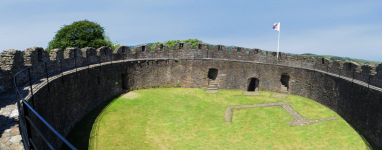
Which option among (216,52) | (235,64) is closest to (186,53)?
(216,52)

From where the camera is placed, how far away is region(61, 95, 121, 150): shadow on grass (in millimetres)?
9530

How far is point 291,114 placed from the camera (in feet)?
47.0

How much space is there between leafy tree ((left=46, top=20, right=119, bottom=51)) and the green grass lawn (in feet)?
55.1

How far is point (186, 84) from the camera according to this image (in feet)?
65.5

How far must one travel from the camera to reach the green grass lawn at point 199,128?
1047cm

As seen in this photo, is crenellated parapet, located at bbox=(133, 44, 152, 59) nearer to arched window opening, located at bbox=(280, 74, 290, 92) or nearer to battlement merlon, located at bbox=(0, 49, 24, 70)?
battlement merlon, located at bbox=(0, 49, 24, 70)

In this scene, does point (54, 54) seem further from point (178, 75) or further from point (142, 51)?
point (178, 75)

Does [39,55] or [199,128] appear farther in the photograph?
[199,128]

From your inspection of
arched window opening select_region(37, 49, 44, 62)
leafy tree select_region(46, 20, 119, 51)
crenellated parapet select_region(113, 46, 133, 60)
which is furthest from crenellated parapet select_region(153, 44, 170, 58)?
leafy tree select_region(46, 20, 119, 51)

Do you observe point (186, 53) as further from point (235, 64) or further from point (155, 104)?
point (155, 104)

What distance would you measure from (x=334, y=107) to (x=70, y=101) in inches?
604

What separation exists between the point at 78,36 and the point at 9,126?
2634cm

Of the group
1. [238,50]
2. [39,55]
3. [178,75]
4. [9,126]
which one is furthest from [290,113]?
[39,55]

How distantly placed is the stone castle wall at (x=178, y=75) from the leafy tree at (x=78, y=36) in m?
13.9
